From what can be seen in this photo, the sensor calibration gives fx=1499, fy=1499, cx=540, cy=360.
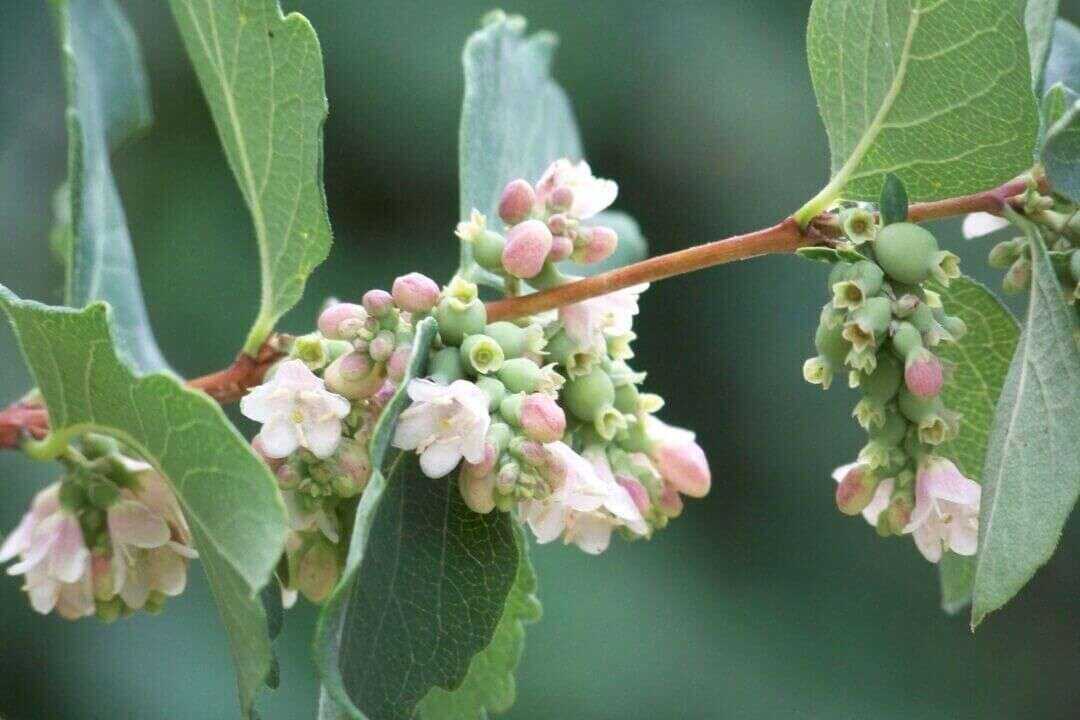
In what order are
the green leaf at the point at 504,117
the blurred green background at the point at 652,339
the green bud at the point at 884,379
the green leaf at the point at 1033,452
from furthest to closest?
the blurred green background at the point at 652,339 < the green leaf at the point at 504,117 < the green bud at the point at 884,379 < the green leaf at the point at 1033,452

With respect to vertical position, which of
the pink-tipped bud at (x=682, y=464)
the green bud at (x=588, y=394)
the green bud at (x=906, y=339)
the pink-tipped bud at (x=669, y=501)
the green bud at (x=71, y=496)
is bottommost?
the pink-tipped bud at (x=669, y=501)

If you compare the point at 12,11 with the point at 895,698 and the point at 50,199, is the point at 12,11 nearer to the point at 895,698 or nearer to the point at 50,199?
the point at 50,199

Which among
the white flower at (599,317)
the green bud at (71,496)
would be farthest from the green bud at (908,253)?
the green bud at (71,496)

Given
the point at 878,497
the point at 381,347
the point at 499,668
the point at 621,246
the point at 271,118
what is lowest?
the point at 499,668

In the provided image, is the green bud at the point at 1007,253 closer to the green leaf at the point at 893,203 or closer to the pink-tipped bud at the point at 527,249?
the green leaf at the point at 893,203

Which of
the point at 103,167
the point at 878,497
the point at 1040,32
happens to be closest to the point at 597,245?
the point at 878,497

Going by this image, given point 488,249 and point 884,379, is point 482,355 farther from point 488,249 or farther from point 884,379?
point 884,379
